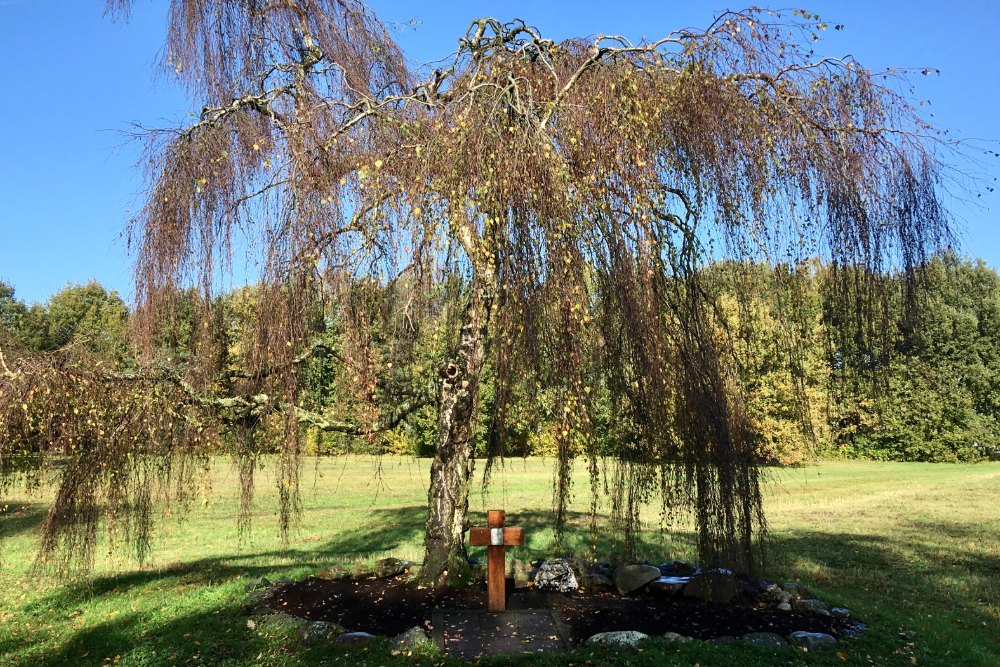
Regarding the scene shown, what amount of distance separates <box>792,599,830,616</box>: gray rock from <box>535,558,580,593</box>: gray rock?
5.87ft

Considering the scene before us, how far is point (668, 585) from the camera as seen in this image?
584cm

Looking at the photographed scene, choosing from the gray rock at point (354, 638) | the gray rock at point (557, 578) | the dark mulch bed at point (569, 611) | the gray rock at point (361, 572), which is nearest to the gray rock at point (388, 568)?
the gray rock at point (361, 572)

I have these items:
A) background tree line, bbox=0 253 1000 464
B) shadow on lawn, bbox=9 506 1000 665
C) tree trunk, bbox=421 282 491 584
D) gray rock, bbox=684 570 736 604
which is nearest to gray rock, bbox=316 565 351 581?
shadow on lawn, bbox=9 506 1000 665

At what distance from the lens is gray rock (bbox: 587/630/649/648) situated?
4.59 m

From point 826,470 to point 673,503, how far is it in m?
19.5

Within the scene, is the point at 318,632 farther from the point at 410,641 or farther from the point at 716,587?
the point at 716,587

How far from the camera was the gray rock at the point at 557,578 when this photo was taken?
605 centimetres

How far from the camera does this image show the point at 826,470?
21.7 metres

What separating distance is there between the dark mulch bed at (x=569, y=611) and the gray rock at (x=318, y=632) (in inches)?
5.7

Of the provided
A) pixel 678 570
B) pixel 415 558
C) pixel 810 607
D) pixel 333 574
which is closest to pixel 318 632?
pixel 333 574

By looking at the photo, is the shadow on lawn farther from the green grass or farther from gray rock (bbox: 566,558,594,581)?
gray rock (bbox: 566,558,594,581)

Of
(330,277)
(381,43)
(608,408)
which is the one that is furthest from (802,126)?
(381,43)

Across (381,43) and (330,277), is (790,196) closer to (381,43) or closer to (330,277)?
(330,277)

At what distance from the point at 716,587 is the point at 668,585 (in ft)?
1.34
